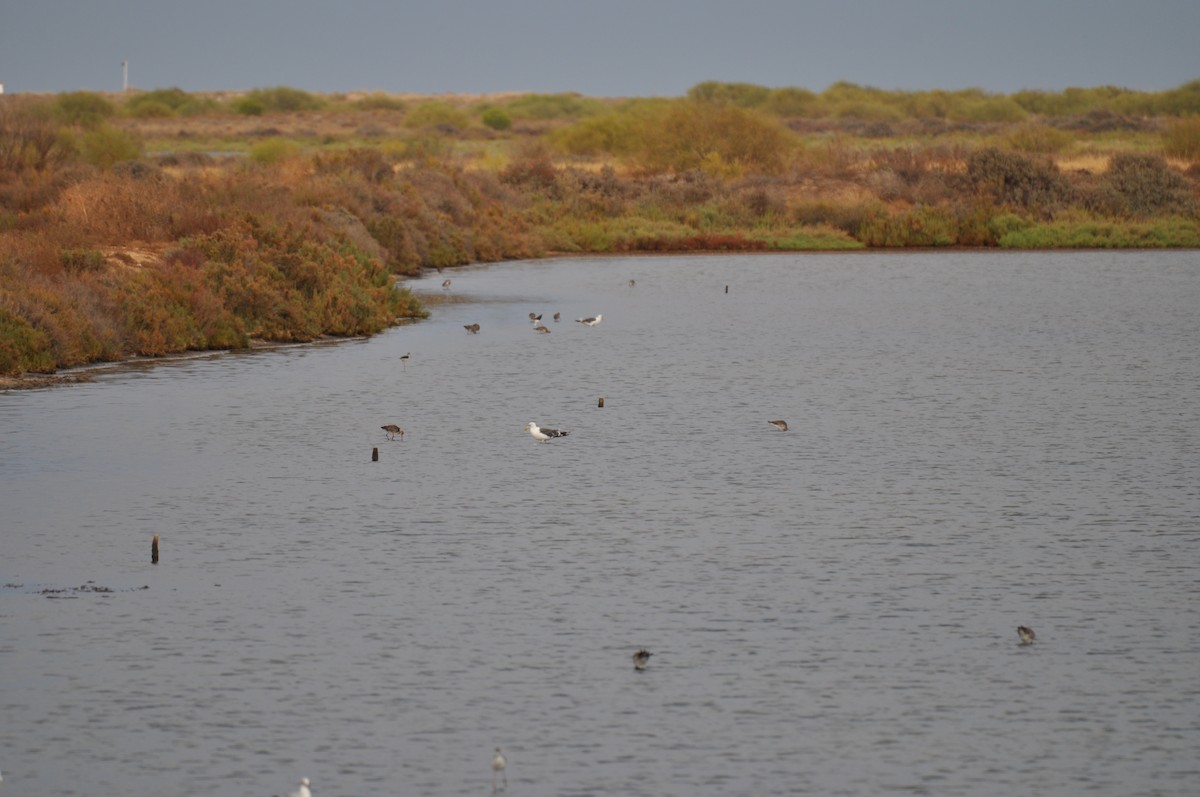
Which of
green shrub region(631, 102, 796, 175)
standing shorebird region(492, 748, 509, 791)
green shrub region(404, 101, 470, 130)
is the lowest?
standing shorebird region(492, 748, 509, 791)

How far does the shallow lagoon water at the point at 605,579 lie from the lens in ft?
31.3

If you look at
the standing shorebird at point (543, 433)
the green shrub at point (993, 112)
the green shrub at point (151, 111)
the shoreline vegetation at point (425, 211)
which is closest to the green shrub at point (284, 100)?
the green shrub at point (151, 111)

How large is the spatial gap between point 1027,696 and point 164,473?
999cm

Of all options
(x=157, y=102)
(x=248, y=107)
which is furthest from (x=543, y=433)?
(x=157, y=102)

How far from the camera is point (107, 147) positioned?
5681 centimetres

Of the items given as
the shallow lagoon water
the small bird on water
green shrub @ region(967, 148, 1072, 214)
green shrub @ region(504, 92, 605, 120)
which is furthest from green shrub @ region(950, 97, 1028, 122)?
the small bird on water

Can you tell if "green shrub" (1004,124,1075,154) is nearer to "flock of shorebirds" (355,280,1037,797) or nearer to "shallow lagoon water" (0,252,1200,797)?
"flock of shorebirds" (355,280,1037,797)

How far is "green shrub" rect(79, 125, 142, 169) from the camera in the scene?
55.6m

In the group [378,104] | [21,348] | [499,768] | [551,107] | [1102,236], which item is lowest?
[499,768]

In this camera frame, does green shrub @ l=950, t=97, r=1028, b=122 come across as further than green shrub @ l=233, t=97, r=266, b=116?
No

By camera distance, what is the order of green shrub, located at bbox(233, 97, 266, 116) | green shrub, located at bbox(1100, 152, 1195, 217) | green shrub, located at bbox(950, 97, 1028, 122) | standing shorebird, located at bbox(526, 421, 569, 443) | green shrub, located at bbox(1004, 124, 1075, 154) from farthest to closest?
1. green shrub, located at bbox(233, 97, 266, 116)
2. green shrub, located at bbox(950, 97, 1028, 122)
3. green shrub, located at bbox(1004, 124, 1075, 154)
4. green shrub, located at bbox(1100, 152, 1195, 217)
5. standing shorebird, located at bbox(526, 421, 569, 443)

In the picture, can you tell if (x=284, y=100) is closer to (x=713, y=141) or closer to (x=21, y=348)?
(x=713, y=141)

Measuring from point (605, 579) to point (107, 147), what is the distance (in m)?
47.3

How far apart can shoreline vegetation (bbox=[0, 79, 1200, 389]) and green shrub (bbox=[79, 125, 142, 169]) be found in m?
0.11
